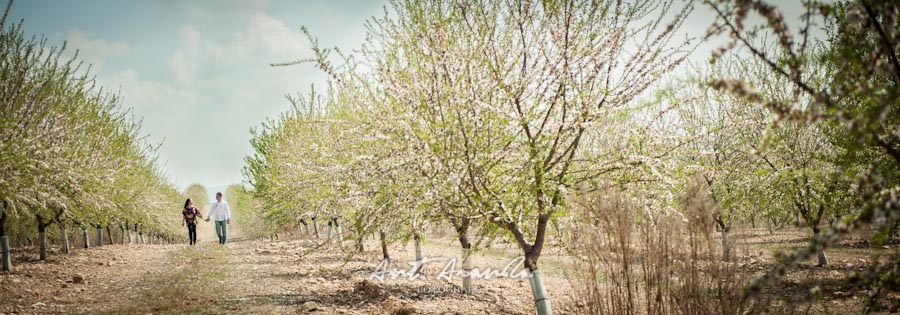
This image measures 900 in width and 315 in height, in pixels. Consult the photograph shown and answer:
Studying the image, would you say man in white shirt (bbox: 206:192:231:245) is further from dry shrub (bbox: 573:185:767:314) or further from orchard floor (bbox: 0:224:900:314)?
dry shrub (bbox: 573:185:767:314)

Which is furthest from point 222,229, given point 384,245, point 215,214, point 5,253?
point 384,245

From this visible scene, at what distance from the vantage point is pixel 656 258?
4.00 metres

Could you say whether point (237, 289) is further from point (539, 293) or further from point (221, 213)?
point (221, 213)

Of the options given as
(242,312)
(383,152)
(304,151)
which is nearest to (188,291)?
(242,312)

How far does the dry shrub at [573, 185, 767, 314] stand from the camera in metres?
3.80

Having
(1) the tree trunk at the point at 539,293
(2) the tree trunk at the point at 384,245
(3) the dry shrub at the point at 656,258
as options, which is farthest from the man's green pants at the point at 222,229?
(3) the dry shrub at the point at 656,258

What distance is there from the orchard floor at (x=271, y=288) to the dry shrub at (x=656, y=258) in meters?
0.28

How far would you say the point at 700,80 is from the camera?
6.79 ft

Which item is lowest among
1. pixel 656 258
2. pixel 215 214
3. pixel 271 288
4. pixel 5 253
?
pixel 271 288

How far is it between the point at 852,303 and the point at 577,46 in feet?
24.4

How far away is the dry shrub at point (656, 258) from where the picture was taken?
3797 millimetres

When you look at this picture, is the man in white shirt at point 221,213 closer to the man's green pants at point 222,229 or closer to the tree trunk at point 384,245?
the man's green pants at point 222,229

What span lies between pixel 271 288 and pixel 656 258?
627 centimetres

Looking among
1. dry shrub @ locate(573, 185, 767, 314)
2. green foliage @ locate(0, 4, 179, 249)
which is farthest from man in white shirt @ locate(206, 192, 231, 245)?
dry shrub @ locate(573, 185, 767, 314)
